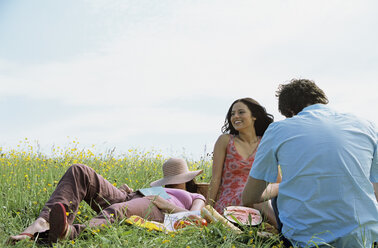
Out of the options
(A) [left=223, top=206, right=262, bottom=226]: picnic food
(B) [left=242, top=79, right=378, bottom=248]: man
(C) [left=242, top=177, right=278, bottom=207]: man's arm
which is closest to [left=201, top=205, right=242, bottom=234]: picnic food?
(A) [left=223, top=206, right=262, bottom=226]: picnic food

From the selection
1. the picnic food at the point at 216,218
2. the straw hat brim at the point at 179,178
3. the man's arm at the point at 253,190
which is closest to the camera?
the man's arm at the point at 253,190

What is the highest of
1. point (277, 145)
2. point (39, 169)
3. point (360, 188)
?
point (277, 145)

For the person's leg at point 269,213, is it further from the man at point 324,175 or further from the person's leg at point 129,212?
the person's leg at point 129,212

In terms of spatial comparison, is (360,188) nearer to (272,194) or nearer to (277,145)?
(277,145)

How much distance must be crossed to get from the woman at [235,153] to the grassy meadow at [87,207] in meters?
1.22

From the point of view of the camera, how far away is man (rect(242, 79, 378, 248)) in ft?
9.14

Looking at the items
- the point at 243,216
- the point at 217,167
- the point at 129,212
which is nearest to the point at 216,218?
the point at 243,216

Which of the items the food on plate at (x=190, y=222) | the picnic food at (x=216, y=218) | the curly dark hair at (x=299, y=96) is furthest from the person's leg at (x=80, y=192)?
the curly dark hair at (x=299, y=96)

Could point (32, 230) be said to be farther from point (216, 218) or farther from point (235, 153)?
point (235, 153)

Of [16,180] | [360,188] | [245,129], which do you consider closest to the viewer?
[360,188]

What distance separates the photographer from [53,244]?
3494 mm

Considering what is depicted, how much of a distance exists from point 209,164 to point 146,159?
132 cm

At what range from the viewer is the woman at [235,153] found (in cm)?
472

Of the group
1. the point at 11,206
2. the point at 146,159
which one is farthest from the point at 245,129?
the point at 146,159
